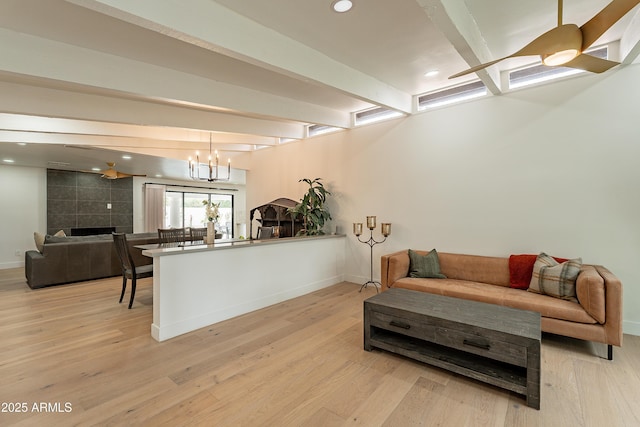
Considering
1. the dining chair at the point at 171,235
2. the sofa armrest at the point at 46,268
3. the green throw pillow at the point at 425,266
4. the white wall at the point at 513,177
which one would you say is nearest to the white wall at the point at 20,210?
the sofa armrest at the point at 46,268

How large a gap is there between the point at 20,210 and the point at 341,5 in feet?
29.5

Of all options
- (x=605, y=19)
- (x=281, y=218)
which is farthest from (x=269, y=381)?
(x=281, y=218)

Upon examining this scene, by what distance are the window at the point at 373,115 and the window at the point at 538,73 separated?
4.82ft

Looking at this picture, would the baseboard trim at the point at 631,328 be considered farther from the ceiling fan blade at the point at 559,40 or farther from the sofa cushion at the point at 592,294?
the ceiling fan blade at the point at 559,40

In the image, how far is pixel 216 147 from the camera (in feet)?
21.1

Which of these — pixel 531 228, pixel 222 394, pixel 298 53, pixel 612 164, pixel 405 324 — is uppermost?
pixel 298 53

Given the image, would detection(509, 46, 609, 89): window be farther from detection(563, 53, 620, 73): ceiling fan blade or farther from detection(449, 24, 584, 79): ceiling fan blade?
detection(449, 24, 584, 79): ceiling fan blade

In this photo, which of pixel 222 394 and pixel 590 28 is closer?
pixel 590 28

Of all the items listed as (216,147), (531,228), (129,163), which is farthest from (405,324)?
(129,163)

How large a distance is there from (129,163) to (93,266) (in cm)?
269

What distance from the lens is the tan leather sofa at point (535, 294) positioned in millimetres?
2438

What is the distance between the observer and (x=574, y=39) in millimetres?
1714

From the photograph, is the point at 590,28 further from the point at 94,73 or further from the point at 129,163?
the point at 129,163

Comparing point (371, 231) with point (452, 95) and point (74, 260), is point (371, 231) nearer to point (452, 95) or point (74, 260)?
point (452, 95)
